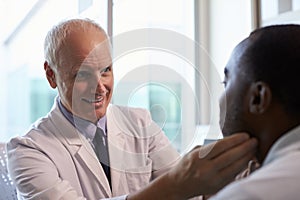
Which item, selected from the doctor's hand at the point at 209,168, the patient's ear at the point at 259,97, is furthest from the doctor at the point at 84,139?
the patient's ear at the point at 259,97

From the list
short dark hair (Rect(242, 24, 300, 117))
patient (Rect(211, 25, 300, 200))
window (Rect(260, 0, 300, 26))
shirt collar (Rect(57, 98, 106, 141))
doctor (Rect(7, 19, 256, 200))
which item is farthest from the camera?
window (Rect(260, 0, 300, 26))

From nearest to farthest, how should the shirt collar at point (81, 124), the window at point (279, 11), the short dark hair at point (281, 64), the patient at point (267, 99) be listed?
the patient at point (267, 99) → the short dark hair at point (281, 64) → the shirt collar at point (81, 124) → the window at point (279, 11)

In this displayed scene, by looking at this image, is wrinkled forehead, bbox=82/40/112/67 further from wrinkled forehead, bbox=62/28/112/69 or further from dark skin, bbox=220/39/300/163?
dark skin, bbox=220/39/300/163

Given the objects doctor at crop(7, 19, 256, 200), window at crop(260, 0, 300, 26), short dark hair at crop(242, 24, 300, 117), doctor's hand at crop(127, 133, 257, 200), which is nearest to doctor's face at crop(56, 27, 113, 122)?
doctor at crop(7, 19, 256, 200)

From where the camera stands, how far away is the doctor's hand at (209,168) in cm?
83

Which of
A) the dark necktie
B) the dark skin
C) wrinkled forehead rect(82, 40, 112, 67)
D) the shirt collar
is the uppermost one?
wrinkled forehead rect(82, 40, 112, 67)

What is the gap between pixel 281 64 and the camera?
2.58ft

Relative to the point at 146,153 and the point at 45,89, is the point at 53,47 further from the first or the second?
the point at 45,89

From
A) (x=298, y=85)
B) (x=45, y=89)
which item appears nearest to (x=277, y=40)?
(x=298, y=85)

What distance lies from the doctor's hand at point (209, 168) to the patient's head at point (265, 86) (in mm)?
35

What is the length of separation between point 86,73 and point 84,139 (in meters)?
0.20

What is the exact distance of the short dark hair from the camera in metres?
0.78

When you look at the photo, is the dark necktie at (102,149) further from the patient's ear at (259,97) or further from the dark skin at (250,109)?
the patient's ear at (259,97)

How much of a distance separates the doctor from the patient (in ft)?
1.19
